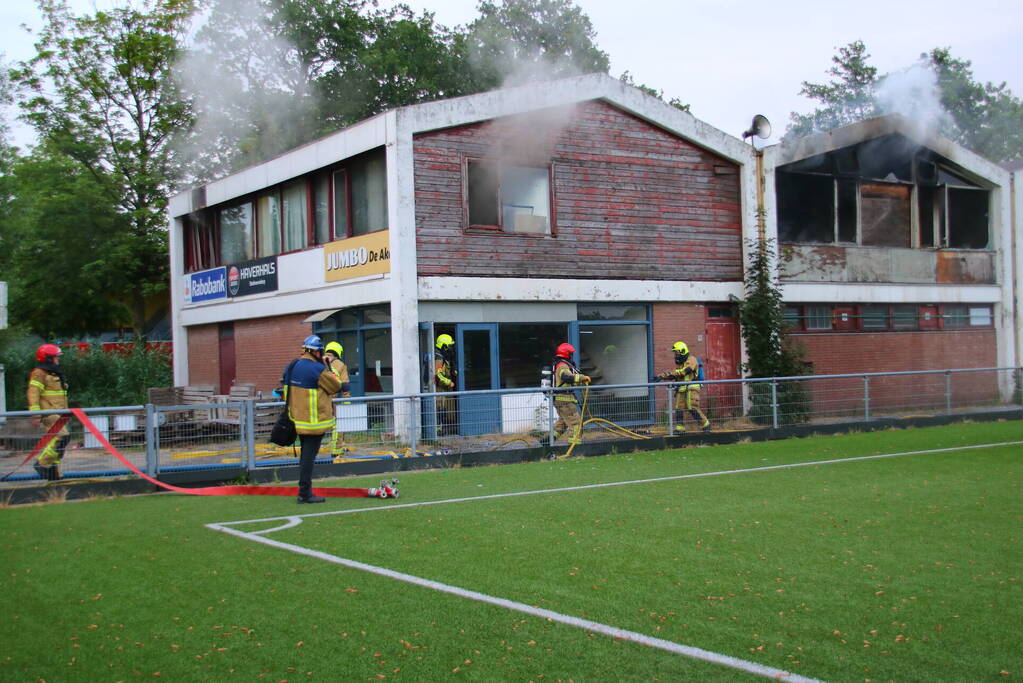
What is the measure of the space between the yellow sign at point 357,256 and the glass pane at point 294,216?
141 centimetres

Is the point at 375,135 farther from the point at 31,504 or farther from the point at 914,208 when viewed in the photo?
the point at 914,208

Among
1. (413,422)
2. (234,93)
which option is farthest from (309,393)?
(234,93)

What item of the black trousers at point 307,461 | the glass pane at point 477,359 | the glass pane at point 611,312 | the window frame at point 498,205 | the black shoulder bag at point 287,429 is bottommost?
the black trousers at point 307,461

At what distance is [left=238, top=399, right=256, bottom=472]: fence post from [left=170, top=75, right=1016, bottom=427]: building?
5.03 metres

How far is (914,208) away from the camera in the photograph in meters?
25.6

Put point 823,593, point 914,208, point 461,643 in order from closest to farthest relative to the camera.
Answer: point 461,643, point 823,593, point 914,208

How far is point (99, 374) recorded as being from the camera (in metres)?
28.6

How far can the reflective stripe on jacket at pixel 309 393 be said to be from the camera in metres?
10.7

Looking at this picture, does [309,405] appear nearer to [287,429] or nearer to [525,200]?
[287,429]

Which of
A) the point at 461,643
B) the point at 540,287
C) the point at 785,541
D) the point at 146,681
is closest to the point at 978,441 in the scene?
the point at 540,287

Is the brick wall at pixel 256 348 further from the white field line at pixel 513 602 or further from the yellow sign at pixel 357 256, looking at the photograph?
the white field line at pixel 513 602

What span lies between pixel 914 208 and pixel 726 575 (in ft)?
70.8

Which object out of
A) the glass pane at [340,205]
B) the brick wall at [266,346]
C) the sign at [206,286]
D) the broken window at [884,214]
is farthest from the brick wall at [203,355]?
the broken window at [884,214]

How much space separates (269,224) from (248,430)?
10.8 metres
